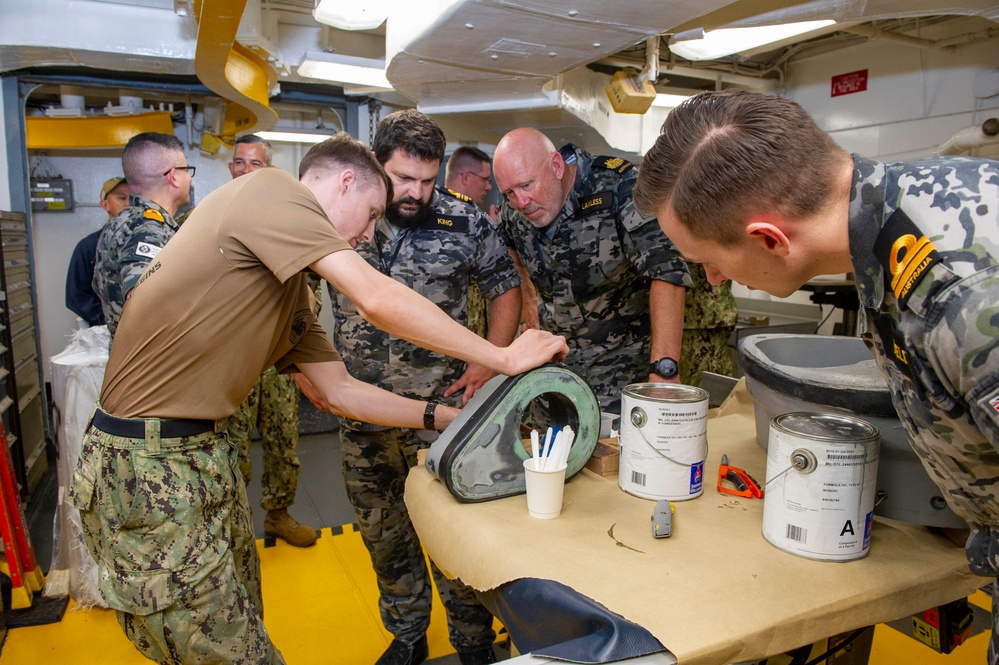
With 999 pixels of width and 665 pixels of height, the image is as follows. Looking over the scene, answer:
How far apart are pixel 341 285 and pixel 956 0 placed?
2.65m

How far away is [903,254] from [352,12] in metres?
3.47

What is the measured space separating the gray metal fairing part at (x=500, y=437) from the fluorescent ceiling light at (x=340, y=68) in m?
3.21

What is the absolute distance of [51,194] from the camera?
511 centimetres

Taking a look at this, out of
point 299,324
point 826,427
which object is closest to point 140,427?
point 299,324

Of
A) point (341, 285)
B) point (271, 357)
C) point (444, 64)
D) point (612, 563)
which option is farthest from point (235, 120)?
point (612, 563)

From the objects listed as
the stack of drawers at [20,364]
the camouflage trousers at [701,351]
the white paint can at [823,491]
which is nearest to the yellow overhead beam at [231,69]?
the stack of drawers at [20,364]

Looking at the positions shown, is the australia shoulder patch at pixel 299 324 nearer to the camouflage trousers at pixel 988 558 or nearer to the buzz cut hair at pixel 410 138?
the buzz cut hair at pixel 410 138

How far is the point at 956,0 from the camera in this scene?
250cm

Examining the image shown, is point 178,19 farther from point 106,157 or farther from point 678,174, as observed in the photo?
point 678,174

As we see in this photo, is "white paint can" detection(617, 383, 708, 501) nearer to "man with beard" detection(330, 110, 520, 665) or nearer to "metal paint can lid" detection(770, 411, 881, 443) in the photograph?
"metal paint can lid" detection(770, 411, 881, 443)

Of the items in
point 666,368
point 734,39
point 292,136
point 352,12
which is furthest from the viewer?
point 292,136

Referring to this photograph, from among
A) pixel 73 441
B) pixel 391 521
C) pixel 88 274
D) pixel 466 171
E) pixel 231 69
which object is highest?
pixel 231 69

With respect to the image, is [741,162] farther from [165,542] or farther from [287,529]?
[287,529]

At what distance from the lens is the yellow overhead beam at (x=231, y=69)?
9.32 ft
